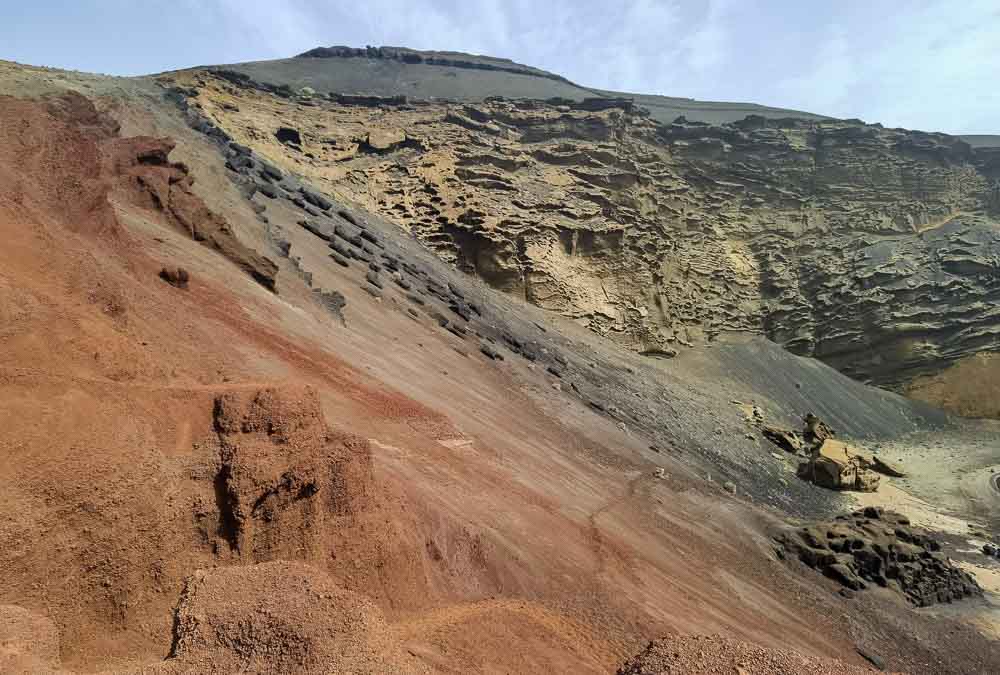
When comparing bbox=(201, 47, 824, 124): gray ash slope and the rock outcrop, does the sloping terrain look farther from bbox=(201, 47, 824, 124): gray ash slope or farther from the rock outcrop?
bbox=(201, 47, 824, 124): gray ash slope

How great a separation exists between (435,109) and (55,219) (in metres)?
36.9

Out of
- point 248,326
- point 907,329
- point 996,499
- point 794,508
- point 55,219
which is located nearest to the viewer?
point 55,219

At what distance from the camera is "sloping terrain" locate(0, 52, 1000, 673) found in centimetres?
354

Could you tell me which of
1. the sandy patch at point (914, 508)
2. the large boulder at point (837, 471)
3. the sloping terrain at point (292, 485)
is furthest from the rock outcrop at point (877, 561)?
the large boulder at point (837, 471)

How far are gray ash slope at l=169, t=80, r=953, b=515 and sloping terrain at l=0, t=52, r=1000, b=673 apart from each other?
2.42 feet

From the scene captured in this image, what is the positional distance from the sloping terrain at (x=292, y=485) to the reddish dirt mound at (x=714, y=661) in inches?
21.7

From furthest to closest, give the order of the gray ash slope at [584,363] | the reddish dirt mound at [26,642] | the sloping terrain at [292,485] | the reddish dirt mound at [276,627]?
the gray ash slope at [584,363] < the sloping terrain at [292,485] < the reddish dirt mound at [276,627] < the reddish dirt mound at [26,642]

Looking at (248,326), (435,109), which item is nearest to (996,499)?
(248,326)

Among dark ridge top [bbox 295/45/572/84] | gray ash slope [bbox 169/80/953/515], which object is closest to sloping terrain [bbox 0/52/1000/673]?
gray ash slope [bbox 169/80/953/515]

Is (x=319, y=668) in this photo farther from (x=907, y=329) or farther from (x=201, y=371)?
(x=907, y=329)

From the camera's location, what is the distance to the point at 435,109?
4072cm

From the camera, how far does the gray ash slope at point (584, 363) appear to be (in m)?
17.9

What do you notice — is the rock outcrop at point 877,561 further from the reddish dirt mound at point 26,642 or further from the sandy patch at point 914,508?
the reddish dirt mound at point 26,642

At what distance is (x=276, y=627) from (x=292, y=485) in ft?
4.26
